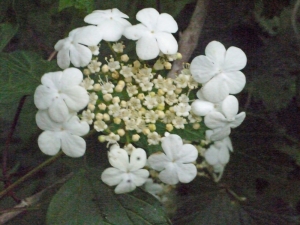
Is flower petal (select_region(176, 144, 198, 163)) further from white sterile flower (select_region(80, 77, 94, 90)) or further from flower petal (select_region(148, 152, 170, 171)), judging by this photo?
white sterile flower (select_region(80, 77, 94, 90))

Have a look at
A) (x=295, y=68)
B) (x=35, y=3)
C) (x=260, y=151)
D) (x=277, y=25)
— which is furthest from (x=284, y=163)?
(x=35, y=3)

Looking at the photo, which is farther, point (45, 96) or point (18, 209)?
point (18, 209)

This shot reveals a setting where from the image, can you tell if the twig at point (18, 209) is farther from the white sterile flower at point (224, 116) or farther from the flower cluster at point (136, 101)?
the white sterile flower at point (224, 116)

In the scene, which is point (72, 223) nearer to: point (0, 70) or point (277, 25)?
point (0, 70)

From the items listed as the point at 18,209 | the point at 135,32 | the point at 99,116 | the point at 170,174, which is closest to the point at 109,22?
the point at 135,32

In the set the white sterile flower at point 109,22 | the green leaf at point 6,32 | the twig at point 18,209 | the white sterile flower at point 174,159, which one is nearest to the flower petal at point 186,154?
the white sterile flower at point 174,159

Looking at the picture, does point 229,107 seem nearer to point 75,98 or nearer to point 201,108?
point 201,108

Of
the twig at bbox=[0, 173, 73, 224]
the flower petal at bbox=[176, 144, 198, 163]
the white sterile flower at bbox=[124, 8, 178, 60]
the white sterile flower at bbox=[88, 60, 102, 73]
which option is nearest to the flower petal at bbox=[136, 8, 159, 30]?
the white sterile flower at bbox=[124, 8, 178, 60]
